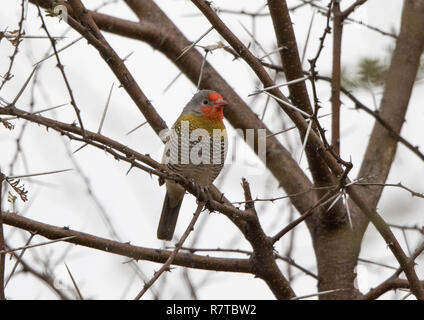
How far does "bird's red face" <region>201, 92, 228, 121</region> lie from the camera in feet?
19.4

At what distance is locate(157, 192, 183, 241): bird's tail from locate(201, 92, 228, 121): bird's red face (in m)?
0.94

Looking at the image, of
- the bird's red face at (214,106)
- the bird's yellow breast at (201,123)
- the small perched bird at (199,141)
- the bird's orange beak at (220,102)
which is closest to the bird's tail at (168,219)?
the small perched bird at (199,141)

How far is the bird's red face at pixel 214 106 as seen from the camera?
5.91 meters

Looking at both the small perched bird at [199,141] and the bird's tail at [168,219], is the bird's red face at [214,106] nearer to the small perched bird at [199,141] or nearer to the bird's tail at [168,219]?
the small perched bird at [199,141]

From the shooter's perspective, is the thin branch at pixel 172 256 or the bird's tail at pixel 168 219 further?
the bird's tail at pixel 168 219

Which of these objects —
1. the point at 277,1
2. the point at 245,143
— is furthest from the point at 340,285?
the point at 277,1

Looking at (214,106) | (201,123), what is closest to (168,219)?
(201,123)

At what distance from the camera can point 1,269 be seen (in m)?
3.21

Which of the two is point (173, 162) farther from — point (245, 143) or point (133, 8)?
point (133, 8)

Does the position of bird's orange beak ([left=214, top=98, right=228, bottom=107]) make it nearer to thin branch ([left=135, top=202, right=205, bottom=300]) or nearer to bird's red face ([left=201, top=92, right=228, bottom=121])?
bird's red face ([left=201, top=92, right=228, bottom=121])

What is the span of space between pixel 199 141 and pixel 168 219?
1.05 meters

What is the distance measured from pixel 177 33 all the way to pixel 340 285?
2.37m

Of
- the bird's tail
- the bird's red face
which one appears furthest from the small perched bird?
the bird's tail
